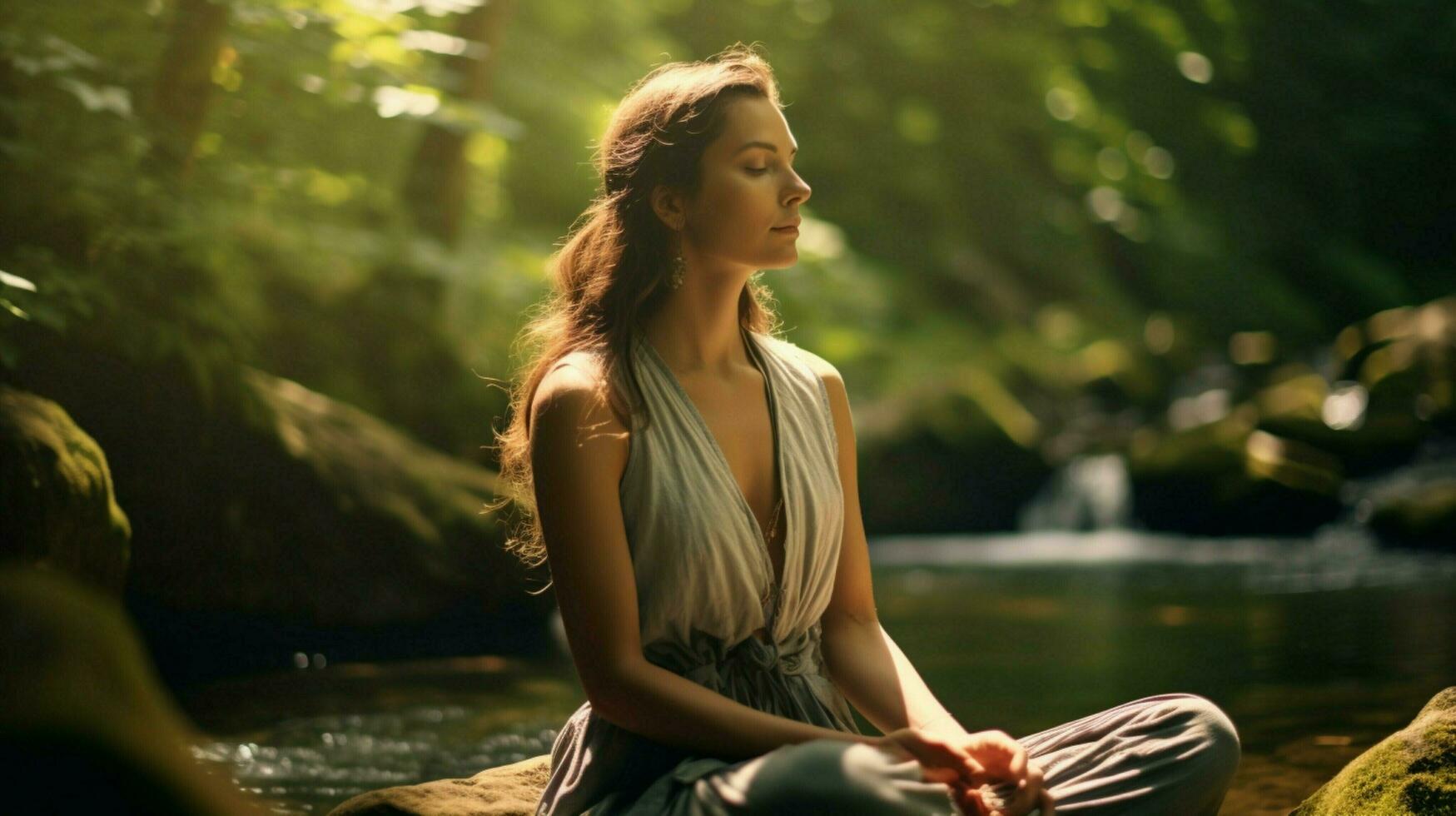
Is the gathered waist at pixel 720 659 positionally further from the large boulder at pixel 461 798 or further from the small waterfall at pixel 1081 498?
the small waterfall at pixel 1081 498

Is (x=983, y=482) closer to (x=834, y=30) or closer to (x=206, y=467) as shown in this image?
(x=834, y=30)

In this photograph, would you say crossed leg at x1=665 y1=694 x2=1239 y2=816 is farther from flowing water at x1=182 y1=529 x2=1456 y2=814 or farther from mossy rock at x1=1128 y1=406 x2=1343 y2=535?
mossy rock at x1=1128 y1=406 x2=1343 y2=535

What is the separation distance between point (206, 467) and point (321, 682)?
1213 millimetres

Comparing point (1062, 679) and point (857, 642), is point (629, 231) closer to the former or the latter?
point (857, 642)

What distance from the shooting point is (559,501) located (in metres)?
2.70

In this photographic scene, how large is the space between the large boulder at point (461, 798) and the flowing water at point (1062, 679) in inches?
48.1

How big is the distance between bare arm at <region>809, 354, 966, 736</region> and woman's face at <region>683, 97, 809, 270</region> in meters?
0.32


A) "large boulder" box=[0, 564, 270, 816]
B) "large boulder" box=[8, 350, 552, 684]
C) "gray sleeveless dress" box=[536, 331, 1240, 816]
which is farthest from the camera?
"large boulder" box=[8, 350, 552, 684]

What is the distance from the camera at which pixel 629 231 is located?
302 cm

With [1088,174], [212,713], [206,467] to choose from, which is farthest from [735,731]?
[1088,174]

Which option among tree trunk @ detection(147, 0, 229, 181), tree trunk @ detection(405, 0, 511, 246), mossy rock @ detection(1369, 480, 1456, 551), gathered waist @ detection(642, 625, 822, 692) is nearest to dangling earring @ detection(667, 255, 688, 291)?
gathered waist @ detection(642, 625, 822, 692)

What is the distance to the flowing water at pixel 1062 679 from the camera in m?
5.38

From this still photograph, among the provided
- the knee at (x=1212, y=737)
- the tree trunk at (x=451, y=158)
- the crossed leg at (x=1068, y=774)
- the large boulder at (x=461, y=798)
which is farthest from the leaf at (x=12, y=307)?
the tree trunk at (x=451, y=158)

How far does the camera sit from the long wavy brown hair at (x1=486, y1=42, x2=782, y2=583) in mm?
2926
